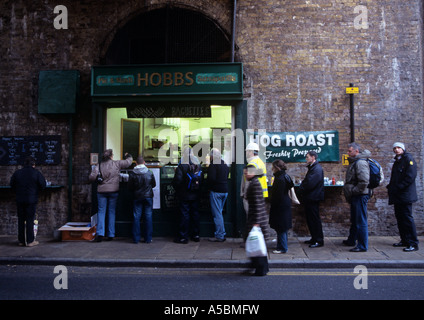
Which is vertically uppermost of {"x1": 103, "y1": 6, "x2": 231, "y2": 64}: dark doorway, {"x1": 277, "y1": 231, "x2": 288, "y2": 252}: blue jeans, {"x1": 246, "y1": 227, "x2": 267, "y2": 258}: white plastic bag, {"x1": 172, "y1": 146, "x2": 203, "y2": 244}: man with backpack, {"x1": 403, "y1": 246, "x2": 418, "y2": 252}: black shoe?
{"x1": 103, "y1": 6, "x2": 231, "y2": 64}: dark doorway

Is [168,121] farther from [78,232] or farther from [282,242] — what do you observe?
[282,242]

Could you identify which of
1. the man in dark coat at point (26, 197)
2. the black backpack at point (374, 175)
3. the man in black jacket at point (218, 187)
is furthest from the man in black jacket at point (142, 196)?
the black backpack at point (374, 175)

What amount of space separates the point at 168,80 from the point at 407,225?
6.19m

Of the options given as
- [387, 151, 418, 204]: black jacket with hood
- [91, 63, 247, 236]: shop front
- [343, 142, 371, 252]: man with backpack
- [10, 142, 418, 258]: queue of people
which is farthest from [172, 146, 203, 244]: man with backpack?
[387, 151, 418, 204]: black jacket with hood

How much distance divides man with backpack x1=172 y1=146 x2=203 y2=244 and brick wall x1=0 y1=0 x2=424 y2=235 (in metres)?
1.89

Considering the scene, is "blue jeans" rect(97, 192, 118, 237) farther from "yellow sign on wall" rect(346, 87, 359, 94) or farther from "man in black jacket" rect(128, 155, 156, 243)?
"yellow sign on wall" rect(346, 87, 359, 94)

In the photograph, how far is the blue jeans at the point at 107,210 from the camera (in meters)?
8.70

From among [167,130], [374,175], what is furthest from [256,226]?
[167,130]

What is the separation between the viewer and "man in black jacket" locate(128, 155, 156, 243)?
8.48 m

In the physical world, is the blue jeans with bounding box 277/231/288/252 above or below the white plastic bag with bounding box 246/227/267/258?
below

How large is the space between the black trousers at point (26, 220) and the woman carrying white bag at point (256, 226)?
5.02 m

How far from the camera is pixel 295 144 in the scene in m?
9.09

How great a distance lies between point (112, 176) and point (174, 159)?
5.43ft
